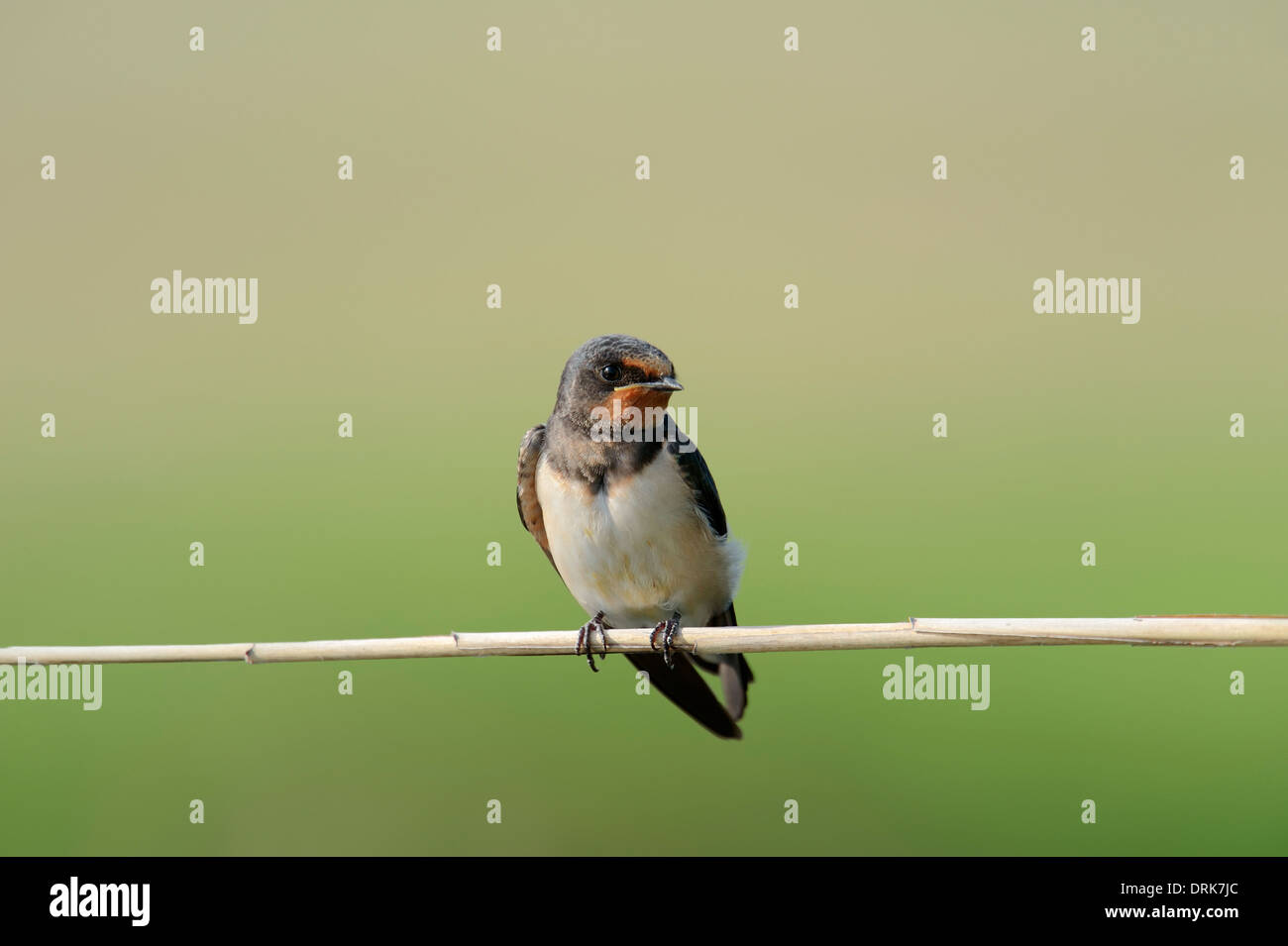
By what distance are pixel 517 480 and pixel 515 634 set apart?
1.70 m

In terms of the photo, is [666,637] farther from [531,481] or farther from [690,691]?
[531,481]

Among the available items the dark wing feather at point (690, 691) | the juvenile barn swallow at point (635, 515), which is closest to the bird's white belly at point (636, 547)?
the juvenile barn swallow at point (635, 515)

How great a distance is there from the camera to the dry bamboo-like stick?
3176mm

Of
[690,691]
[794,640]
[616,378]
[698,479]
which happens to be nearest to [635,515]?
[698,479]

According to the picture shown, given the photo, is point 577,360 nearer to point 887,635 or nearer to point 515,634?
point 515,634

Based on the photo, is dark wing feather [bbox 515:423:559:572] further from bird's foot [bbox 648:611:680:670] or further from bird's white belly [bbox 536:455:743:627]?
Answer: bird's foot [bbox 648:611:680:670]

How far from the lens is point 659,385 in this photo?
4738mm

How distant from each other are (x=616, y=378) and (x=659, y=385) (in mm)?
215

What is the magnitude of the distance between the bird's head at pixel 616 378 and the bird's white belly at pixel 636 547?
34 cm

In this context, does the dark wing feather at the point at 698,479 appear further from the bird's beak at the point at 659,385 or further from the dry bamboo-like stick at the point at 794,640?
the dry bamboo-like stick at the point at 794,640

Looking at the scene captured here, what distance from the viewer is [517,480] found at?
18.1 ft

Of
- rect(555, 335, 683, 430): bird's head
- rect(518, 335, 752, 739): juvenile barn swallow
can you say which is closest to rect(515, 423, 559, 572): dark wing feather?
rect(518, 335, 752, 739): juvenile barn swallow

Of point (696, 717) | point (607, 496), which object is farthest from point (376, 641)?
point (696, 717)

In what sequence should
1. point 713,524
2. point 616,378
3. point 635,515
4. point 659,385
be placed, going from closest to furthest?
1. point 659,385
2. point 616,378
3. point 635,515
4. point 713,524
